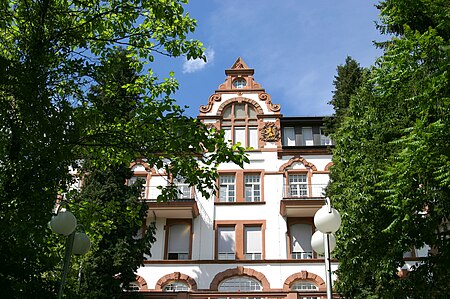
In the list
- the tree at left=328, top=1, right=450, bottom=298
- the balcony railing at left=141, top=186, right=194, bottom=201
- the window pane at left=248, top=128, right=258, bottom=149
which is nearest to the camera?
the tree at left=328, top=1, right=450, bottom=298

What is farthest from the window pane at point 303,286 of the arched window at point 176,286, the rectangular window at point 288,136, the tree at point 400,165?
the rectangular window at point 288,136

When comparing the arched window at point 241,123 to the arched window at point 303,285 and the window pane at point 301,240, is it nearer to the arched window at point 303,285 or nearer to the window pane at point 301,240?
the window pane at point 301,240

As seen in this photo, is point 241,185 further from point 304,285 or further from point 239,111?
point 304,285

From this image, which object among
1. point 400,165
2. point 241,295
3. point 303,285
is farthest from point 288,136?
point 400,165

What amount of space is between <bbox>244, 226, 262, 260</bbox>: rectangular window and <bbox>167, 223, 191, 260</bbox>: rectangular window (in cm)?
284

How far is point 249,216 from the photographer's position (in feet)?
90.7

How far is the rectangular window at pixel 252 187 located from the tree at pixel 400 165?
31.3 ft

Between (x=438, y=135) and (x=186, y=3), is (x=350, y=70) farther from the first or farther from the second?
(x=186, y=3)

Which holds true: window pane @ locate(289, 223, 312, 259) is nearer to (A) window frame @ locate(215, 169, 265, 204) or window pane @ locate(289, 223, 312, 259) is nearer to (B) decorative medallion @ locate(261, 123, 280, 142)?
(A) window frame @ locate(215, 169, 265, 204)

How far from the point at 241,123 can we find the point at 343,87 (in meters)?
→ 6.19

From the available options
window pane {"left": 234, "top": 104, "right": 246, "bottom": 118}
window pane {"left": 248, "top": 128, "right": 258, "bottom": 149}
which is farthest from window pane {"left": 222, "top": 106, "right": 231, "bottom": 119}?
window pane {"left": 248, "top": 128, "right": 258, "bottom": 149}

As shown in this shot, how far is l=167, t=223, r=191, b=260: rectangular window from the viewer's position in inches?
1067

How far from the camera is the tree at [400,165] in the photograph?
13977 millimetres

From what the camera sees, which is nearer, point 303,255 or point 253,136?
point 303,255
